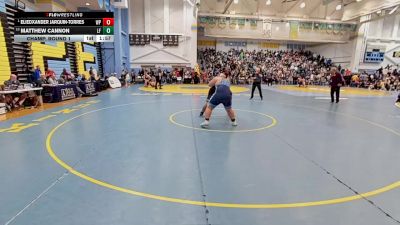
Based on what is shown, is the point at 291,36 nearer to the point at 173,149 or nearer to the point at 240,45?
the point at 240,45

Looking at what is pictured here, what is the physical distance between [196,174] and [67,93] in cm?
1087

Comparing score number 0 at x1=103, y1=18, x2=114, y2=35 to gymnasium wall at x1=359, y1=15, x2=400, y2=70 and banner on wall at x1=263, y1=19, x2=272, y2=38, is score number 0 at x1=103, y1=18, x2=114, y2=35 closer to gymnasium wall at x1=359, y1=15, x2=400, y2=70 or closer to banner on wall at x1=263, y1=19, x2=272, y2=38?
banner on wall at x1=263, y1=19, x2=272, y2=38

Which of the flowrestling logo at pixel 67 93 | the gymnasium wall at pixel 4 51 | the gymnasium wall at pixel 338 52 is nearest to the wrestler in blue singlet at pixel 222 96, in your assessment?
the flowrestling logo at pixel 67 93

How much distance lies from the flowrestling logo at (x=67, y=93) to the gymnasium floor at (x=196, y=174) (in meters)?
5.18

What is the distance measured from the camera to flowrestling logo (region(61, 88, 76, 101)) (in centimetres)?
1175

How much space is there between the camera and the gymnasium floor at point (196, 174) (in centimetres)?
273

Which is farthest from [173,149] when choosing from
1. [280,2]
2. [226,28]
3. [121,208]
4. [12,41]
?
[280,2]

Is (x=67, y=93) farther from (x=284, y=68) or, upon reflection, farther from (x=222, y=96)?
(x=284, y=68)

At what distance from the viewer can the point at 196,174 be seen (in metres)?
3.74

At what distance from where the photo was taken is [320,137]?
19.5 ft
